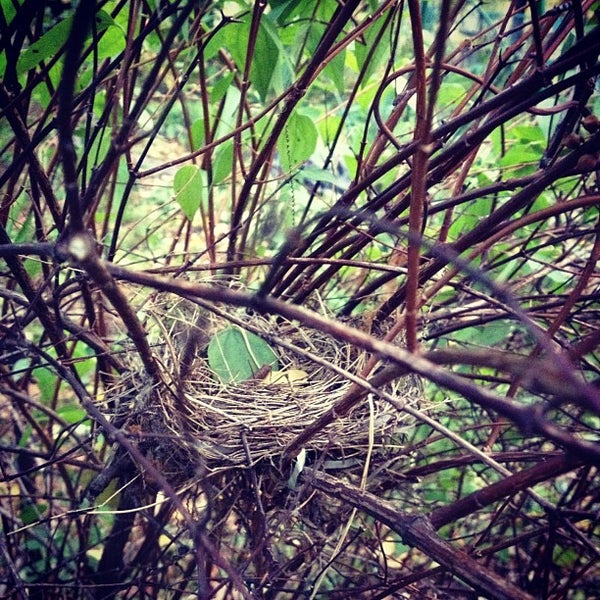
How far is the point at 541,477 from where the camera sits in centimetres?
57

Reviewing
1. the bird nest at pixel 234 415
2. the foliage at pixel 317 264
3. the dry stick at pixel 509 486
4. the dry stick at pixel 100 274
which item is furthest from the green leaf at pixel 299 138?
the dry stick at pixel 509 486

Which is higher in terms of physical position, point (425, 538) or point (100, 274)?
point (100, 274)

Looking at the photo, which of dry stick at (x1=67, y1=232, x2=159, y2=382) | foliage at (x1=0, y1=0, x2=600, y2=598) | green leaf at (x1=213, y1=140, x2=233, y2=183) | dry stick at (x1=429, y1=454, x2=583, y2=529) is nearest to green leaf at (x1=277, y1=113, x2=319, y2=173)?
foliage at (x1=0, y1=0, x2=600, y2=598)

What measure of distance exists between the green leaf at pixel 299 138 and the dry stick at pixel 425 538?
0.56m

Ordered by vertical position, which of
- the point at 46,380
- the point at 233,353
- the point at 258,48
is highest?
the point at 258,48

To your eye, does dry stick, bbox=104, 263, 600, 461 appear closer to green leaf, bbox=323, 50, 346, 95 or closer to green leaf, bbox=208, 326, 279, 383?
green leaf, bbox=208, 326, 279, 383

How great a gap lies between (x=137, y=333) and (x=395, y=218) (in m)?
0.48

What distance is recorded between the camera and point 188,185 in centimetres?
88

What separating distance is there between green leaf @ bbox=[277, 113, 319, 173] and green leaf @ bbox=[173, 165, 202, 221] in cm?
19

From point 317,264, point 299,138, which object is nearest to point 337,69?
point 299,138

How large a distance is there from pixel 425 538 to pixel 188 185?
64 cm

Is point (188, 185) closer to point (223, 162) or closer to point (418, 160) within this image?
point (223, 162)

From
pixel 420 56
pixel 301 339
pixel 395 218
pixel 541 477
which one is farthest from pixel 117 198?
pixel 541 477

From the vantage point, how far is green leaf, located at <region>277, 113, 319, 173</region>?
95cm
